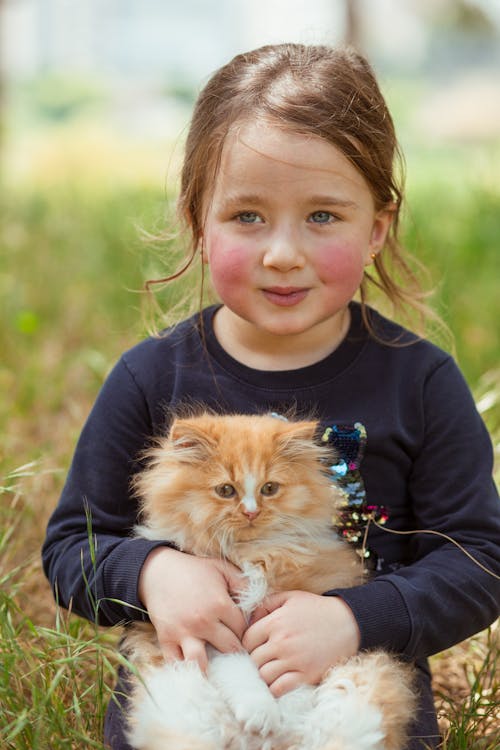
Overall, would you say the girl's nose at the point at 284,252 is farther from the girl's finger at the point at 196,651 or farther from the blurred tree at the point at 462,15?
the blurred tree at the point at 462,15

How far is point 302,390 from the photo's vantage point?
2035 mm

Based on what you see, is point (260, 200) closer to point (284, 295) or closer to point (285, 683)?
point (284, 295)

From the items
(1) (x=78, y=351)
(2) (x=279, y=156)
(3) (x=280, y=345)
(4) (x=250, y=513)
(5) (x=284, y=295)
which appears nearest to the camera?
(4) (x=250, y=513)

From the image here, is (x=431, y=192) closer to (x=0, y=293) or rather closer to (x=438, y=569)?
(x=0, y=293)

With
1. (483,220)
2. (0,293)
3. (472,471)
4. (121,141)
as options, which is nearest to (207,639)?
(472,471)

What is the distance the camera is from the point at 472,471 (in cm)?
199

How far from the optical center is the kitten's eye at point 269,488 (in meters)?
1.68

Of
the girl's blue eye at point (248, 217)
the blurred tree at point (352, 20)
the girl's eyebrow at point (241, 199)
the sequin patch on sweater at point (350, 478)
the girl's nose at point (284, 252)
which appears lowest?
the sequin patch on sweater at point (350, 478)

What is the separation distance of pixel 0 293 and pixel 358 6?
20.2 ft

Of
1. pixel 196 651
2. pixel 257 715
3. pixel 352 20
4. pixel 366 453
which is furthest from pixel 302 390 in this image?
pixel 352 20

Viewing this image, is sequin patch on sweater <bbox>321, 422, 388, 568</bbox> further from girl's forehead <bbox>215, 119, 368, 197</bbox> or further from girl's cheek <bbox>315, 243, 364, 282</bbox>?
girl's forehead <bbox>215, 119, 368, 197</bbox>

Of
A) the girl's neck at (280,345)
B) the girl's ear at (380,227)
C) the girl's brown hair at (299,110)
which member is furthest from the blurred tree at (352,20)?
the girl's neck at (280,345)

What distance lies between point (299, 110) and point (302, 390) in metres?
0.63

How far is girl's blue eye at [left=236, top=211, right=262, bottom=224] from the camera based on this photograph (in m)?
1.94
